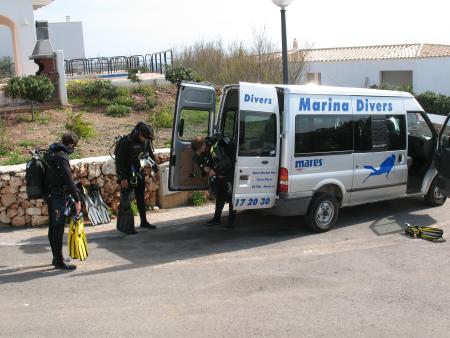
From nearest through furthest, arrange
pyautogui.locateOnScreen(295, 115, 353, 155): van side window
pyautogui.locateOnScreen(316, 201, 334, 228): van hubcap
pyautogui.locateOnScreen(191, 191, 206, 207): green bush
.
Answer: pyautogui.locateOnScreen(295, 115, 353, 155): van side window < pyautogui.locateOnScreen(316, 201, 334, 228): van hubcap < pyautogui.locateOnScreen(191, 191, 206, 207): green bush

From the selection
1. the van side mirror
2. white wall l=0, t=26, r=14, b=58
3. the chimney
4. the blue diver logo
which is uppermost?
white wall l=0, t=26, r=14, b=58

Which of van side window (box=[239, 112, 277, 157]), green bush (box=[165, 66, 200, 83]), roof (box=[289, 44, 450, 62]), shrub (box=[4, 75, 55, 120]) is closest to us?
van side window (box=[239, 112, 277, 157])

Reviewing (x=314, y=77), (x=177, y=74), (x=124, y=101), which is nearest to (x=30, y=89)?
(x=124, y=101)

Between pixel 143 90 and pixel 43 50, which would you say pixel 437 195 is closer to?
pixel 143 90

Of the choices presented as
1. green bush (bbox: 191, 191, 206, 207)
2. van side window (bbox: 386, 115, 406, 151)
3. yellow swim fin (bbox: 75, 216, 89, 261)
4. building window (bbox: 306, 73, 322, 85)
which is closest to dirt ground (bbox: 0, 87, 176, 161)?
green bush (bbox: 191, 191, 206, 207)

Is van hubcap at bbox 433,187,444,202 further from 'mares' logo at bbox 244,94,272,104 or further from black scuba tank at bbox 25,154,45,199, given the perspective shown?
black scuba tank at bbox 25,154,45,199

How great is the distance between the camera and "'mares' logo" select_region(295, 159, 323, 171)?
26.0 feet

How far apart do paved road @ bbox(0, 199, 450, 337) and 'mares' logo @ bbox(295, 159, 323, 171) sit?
1015mm

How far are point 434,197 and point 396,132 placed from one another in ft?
5.05

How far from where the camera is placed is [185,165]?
8578 millimetres

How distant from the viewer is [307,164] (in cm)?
803

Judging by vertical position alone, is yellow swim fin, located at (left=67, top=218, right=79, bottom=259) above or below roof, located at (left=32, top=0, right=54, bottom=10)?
below

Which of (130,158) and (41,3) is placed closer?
(130,158)

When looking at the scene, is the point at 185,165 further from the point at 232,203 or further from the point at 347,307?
the point at 347,307
